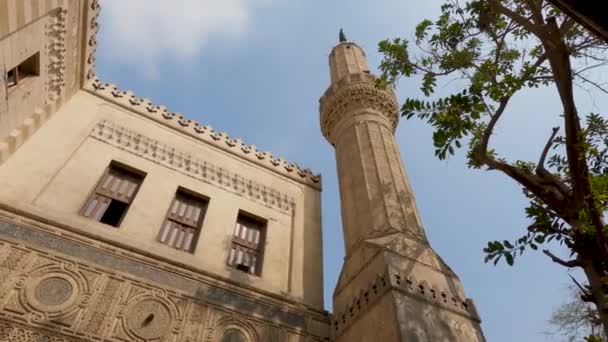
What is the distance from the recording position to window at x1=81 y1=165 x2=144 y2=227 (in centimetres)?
543

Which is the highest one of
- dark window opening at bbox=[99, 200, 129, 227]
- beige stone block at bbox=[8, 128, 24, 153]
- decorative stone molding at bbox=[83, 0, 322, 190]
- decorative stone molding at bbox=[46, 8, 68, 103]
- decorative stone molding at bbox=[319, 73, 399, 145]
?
decorative stone molding at bbox=[319, 73, 399, 145]

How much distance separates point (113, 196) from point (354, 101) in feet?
15.6

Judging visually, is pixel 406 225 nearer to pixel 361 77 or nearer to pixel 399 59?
pixel 399 59

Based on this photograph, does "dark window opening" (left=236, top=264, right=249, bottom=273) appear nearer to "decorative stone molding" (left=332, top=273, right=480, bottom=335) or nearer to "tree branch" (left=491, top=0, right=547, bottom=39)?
"decorative stone molding" (left=332, top=273, right=480, bottom=335)

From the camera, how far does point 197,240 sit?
5.79 meters

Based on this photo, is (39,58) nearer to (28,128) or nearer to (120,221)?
(28,128)

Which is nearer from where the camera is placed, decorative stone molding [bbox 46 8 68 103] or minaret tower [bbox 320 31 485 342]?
minaret tower [bbox 320 31 485 342]

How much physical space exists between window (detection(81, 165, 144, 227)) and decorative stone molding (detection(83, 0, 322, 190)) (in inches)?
57.8

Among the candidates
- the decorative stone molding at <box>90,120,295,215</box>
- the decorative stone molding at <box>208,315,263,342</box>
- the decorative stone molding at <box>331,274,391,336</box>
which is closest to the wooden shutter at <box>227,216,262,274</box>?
the decorative stone molding at <box>90,120,295,215</box>

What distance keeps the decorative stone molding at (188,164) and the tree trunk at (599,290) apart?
486cm

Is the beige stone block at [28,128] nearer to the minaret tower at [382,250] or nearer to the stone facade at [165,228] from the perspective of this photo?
the stone facade at [165,228]

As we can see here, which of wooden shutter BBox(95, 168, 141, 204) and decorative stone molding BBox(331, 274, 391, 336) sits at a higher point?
wooden shutter BBox(95, 168, 141, 204)

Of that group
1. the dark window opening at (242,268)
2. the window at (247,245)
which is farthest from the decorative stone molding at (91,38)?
the dark window opening at (242,268)

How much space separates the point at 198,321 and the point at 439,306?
2681 mm
